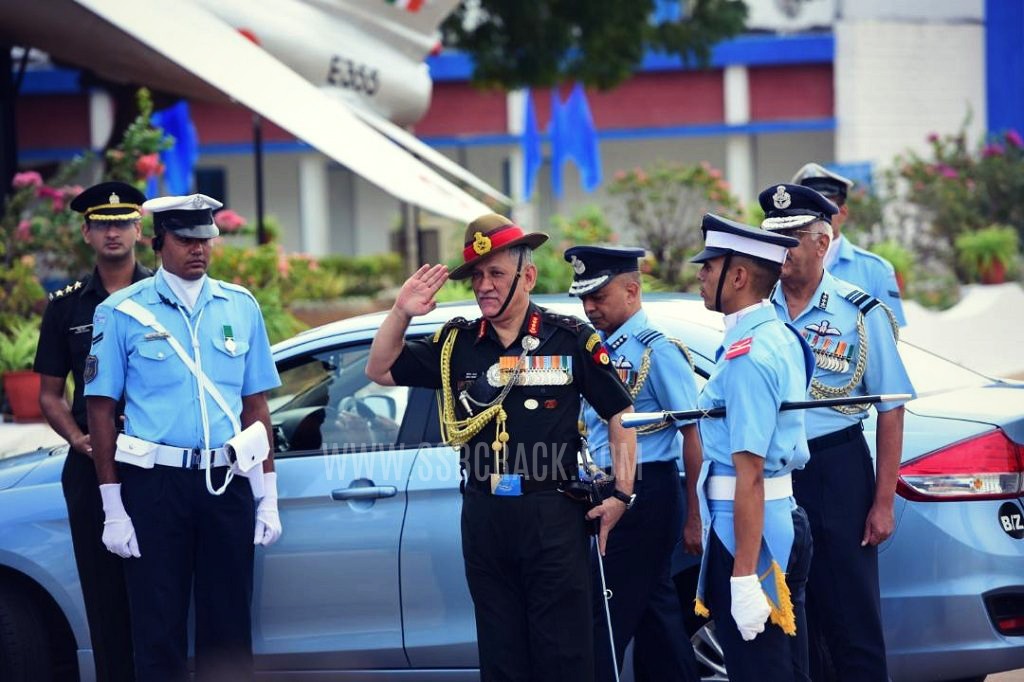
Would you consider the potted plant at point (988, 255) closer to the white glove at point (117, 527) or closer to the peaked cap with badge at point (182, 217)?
the peaked cap with badge at point (182, 217)

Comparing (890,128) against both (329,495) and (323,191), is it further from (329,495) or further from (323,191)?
(329,495)

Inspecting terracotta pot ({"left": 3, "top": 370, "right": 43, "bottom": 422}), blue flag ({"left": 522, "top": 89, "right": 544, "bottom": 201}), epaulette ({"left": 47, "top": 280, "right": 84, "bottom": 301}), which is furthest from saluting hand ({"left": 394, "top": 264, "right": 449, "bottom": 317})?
blue flag ({"left": 522, "top": 89, "right": 544, "bottom": 201})

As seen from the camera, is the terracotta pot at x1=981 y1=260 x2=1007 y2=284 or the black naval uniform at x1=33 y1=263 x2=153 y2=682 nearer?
the black naval uniform at x1=33 y1=263 x2=153 y2=682

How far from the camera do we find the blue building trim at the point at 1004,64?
76.2 ft

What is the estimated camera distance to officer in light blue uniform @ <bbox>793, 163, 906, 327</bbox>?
5.50m

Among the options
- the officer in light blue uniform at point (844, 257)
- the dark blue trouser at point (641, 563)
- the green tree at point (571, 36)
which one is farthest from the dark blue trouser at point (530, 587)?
the green tree at point (571, 36)

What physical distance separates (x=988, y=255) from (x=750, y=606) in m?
13.9

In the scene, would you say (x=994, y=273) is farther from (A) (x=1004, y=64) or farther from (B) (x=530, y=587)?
→ (B) (x=530, y=587)

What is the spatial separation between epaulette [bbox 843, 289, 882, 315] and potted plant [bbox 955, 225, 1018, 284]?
12.7 meters

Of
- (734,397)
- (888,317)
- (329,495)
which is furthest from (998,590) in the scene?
(329,495)

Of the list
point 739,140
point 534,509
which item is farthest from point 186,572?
point 739,140

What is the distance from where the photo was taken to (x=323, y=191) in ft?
98.7

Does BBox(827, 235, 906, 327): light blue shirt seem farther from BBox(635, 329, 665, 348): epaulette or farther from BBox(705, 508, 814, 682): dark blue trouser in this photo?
BBox(705, 508, 814, 682): dark blue trouser

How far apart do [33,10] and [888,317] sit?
10.1 meters
